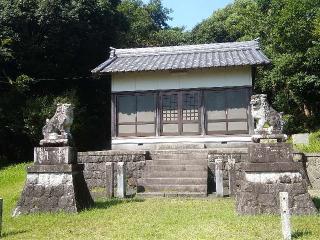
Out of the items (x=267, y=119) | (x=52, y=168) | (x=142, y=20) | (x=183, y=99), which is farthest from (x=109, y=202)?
(x=142, y=20)

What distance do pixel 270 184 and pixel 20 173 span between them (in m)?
12.4

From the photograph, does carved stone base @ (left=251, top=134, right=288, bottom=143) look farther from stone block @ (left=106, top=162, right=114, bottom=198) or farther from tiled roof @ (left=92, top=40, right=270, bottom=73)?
tiled roof @ (left=92, top=40, right=270, bottom=73)

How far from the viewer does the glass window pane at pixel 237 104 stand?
17.8 m

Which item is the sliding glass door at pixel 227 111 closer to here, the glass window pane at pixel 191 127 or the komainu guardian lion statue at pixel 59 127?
the glass window pane at pixel 191 127

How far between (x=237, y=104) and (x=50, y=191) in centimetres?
1041

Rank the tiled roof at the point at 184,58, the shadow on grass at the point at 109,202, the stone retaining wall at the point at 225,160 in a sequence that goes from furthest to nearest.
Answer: the tiled roof at the point at 184,58 → the stone retaining wall at the point at 225,160 → the shadow on grass at the point at 109,202

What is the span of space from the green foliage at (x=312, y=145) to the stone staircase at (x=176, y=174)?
5.24 metres

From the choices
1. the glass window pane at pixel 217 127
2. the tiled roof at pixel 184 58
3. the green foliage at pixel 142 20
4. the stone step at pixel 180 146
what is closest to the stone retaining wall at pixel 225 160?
the stone step at pixel 180 146

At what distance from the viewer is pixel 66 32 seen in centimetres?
2317

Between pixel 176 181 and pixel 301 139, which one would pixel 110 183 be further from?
pixel 301 139

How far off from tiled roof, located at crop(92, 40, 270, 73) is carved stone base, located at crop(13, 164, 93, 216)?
345 inches

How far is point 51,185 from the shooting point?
10.1 metres

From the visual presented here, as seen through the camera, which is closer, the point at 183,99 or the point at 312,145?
the point at 183,99

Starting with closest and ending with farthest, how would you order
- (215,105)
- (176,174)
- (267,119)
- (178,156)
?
(267,119) < (176,174) < (178,156) < (215,105)
